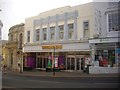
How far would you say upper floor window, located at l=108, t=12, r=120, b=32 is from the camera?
3244 centimetres

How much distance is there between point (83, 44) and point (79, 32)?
1.80 m

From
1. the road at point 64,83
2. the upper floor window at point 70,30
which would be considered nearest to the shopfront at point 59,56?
the upper floor window at point 70,30

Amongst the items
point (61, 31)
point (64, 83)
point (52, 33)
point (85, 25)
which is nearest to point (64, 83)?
point (64, 83)

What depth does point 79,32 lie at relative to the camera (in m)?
36.3

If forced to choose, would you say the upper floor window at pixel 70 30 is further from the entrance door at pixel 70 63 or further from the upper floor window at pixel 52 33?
the upper floor window at pixel 52 33

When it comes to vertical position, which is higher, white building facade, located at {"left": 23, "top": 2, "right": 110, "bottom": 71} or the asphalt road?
white building facade, located at {"left": 23, "top": 2, "right": 110, "bottom": 71}

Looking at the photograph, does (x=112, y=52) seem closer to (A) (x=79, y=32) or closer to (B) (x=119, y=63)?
(B) (x=119, y=63)

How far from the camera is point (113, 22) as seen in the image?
3281cm

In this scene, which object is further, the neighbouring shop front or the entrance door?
the entrance door

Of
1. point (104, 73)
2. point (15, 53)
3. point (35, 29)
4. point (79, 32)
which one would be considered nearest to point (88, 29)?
point (79, 32)

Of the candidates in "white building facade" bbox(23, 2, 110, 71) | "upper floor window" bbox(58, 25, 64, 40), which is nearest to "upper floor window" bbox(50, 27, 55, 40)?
"white building facade" bbox(23, 2, 110, 71)

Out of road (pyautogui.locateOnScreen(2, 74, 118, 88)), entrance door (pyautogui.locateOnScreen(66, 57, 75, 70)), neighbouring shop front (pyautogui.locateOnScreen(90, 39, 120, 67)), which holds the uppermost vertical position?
neighbouring shop front (pyautogui.locateOnScreen(90, 39, 120, 67))

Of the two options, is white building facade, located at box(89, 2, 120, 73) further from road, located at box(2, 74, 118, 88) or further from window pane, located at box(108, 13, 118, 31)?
road, located at box(2, 74, 118, 88)

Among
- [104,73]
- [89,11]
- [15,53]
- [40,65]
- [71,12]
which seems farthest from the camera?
[15,53]
